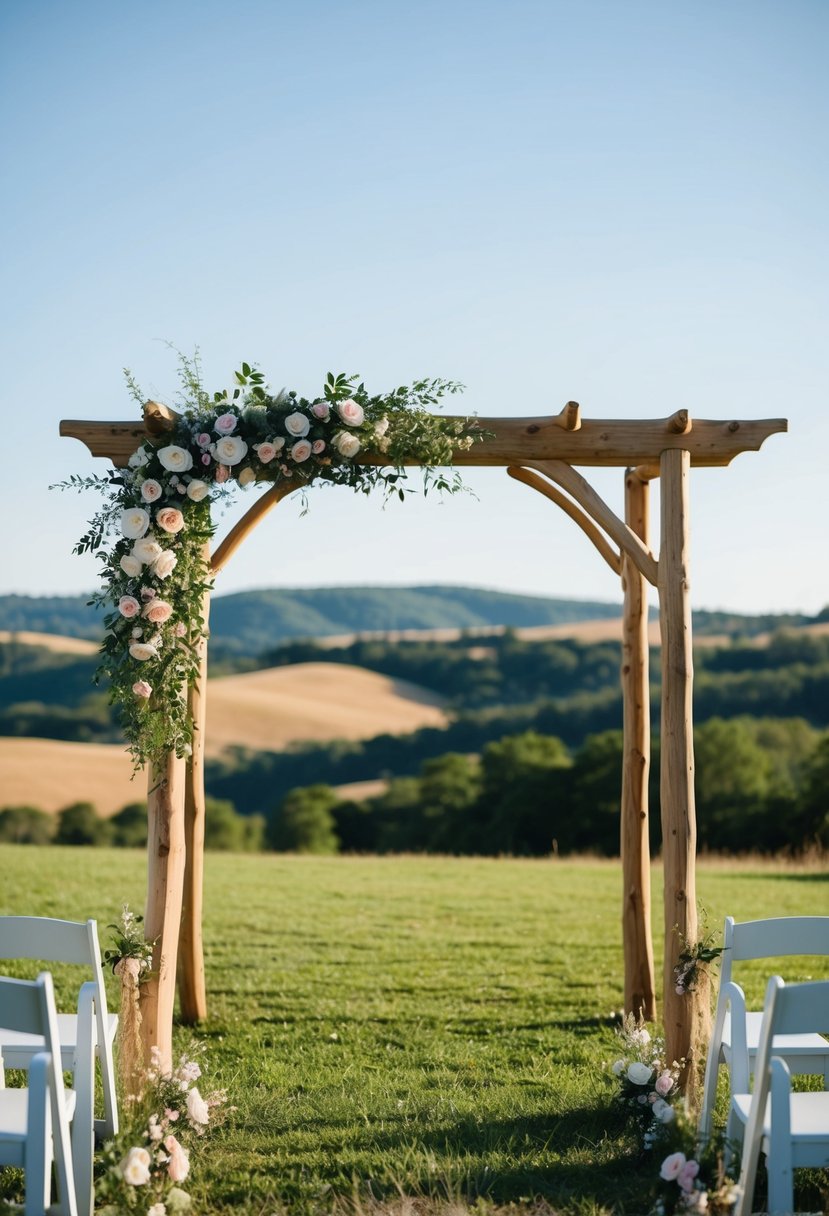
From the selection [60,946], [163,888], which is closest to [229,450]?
[163,888]

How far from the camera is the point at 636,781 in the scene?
6414 mm

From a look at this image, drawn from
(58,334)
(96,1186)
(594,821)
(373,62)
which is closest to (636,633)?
(96,1186)

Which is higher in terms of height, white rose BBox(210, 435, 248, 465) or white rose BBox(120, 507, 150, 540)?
white rose BBox(210, 435, 248, 465)

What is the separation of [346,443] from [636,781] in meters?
A: 2.73

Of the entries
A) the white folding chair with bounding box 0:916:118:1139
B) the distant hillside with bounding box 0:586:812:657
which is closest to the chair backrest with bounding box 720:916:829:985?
the white folding chair with bounding box 0:916:118:1139

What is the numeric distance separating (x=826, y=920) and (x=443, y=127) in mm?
6836

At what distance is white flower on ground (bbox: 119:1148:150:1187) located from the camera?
3646 mm

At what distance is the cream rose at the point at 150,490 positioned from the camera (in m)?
5.03

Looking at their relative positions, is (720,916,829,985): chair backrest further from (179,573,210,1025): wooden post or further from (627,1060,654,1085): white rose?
(179,573,210,1025): wooden post

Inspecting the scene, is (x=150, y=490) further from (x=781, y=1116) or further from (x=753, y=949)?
(x=781, y=1116)

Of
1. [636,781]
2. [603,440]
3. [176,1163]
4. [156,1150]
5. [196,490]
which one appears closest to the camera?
[176,1163]

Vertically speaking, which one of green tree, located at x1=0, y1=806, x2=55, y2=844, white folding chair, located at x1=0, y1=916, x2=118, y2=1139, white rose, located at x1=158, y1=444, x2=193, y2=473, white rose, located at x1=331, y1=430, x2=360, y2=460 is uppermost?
white rose, located at x1=331, y1=430, x2=360, y2=460

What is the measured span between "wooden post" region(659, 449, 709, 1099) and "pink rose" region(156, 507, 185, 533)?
2.36 m

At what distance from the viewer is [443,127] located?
8562 millimetres
